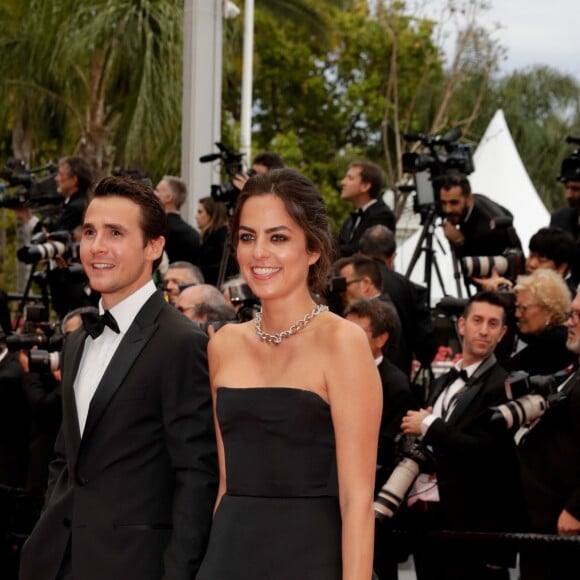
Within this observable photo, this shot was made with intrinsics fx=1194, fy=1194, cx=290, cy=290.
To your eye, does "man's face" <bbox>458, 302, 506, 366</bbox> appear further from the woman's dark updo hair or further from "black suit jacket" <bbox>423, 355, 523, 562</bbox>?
the woman's dark updo hair

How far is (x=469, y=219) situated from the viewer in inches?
272

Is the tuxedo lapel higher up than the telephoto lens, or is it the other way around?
the tuxedo lapel

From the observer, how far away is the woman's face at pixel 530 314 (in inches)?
215

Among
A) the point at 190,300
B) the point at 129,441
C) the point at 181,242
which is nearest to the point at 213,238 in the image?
the point at 181,242

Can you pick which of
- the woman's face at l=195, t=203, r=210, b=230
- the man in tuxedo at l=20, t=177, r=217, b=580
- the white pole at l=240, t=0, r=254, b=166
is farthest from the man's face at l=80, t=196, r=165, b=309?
the white pole at l=240, t=0, r=254, b=166

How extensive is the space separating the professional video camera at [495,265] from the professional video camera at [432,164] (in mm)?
1014

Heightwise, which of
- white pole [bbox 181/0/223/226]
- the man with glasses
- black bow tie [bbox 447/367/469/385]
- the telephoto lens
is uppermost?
white pole [bbox 181/0/223/226]

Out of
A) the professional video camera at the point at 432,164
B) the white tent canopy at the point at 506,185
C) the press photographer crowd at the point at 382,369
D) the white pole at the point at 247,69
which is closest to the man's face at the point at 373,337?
the press photographer crowd at the point at 382,369

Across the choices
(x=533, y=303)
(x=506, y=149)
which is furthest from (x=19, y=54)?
(x=533, y=303)

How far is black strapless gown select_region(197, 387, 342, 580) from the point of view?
9.25ft

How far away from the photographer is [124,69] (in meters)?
17.2

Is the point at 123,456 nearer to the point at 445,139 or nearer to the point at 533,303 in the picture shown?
the point at 533,303

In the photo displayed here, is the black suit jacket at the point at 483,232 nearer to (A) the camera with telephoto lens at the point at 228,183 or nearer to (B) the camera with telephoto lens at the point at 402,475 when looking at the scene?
(A) the camera with telephoto lens at the point at 228,183

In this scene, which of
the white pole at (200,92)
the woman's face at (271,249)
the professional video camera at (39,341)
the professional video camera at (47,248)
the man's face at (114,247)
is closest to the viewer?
the woman's face at (271,249)
